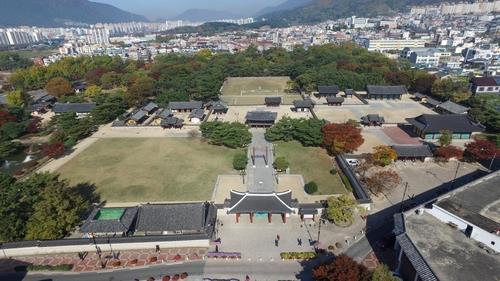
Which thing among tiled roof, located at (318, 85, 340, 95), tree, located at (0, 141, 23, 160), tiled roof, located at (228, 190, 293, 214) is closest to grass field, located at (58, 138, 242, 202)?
tiled roof, located at (228, 190, 293, 214)

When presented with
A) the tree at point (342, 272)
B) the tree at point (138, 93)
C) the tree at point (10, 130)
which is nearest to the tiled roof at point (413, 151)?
the tree at point (342, 272)

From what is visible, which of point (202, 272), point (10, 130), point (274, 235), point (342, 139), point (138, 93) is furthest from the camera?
point (138, 93)

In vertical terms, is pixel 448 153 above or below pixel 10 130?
below

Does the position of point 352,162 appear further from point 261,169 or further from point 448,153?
point 448,153

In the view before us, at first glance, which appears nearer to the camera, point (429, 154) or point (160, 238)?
point (160, 238)

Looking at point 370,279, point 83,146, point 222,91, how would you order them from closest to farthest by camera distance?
point 370,279, point 83,146, point 222,91

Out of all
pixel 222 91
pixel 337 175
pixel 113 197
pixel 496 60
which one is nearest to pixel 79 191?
pixel 113 197

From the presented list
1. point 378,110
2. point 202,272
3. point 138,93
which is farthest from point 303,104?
point 202,272

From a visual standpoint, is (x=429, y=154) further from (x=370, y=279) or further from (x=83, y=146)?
(x=83, y=146)
